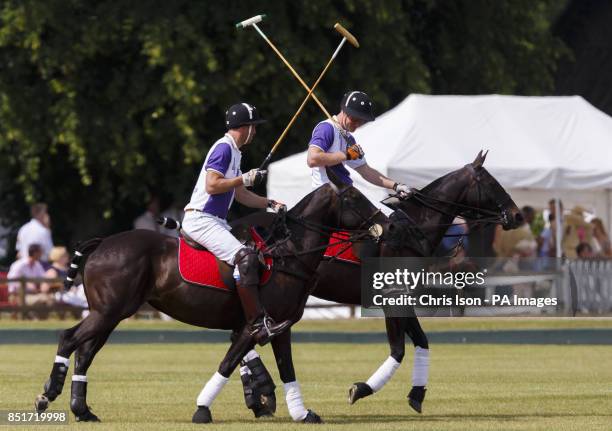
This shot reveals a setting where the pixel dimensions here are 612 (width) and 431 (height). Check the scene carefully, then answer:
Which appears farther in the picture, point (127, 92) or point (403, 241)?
point (127, 92)

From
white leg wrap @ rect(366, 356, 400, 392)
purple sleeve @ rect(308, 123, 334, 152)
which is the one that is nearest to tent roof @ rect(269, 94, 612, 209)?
purple sleeve @ rect(308, 123, 334, 152)

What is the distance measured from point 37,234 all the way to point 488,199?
13.0 m

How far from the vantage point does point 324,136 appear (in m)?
12.7

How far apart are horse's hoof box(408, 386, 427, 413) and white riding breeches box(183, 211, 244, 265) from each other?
6.09 feet

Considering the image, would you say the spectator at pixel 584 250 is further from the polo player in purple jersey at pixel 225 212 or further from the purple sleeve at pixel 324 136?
the polo player in purple jersey at pixel 225 212

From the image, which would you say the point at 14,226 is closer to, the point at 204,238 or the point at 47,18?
the point at 47,18

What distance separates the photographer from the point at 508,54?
102 feet

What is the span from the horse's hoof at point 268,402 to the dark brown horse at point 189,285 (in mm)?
564

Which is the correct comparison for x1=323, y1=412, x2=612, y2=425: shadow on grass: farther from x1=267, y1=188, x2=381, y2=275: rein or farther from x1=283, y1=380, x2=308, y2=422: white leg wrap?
x1=267, y1=188, x2=381, y2=275: rein

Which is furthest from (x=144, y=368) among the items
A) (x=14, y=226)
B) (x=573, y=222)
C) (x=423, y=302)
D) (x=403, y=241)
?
(x=14, y=226)

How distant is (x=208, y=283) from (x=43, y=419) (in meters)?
1.42

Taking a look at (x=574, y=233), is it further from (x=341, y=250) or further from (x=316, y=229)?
(x=316, y=229)

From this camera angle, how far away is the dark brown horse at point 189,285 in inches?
453

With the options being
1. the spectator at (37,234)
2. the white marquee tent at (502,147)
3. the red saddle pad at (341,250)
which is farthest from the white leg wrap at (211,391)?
the spectator at (37,234)
